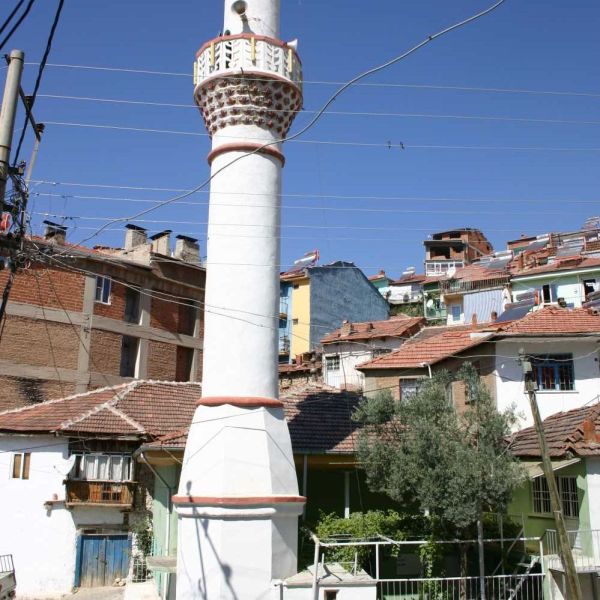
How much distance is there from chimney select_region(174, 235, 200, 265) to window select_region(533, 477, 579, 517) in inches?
954

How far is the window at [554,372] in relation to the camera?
2244 cm

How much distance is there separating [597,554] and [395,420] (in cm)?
515

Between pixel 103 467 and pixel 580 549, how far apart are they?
569 inches

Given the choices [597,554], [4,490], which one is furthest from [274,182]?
[4,490]

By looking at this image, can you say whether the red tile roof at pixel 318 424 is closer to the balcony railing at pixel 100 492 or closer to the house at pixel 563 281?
the balcony railing at pixel 100 492

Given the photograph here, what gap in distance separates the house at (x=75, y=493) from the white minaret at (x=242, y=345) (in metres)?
9.63

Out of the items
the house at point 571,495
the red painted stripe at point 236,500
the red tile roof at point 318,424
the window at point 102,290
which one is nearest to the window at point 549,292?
the window at point 102,290

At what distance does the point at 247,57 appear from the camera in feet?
51.3

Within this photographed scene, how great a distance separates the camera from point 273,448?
14148 mm

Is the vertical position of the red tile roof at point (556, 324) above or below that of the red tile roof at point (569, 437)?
above

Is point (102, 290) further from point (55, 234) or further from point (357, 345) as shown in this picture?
point (357, 345)

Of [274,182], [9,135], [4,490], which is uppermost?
[274,182]

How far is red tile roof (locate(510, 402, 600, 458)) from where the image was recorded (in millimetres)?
16906

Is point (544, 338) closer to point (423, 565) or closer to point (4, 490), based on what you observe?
point (423, 565)
